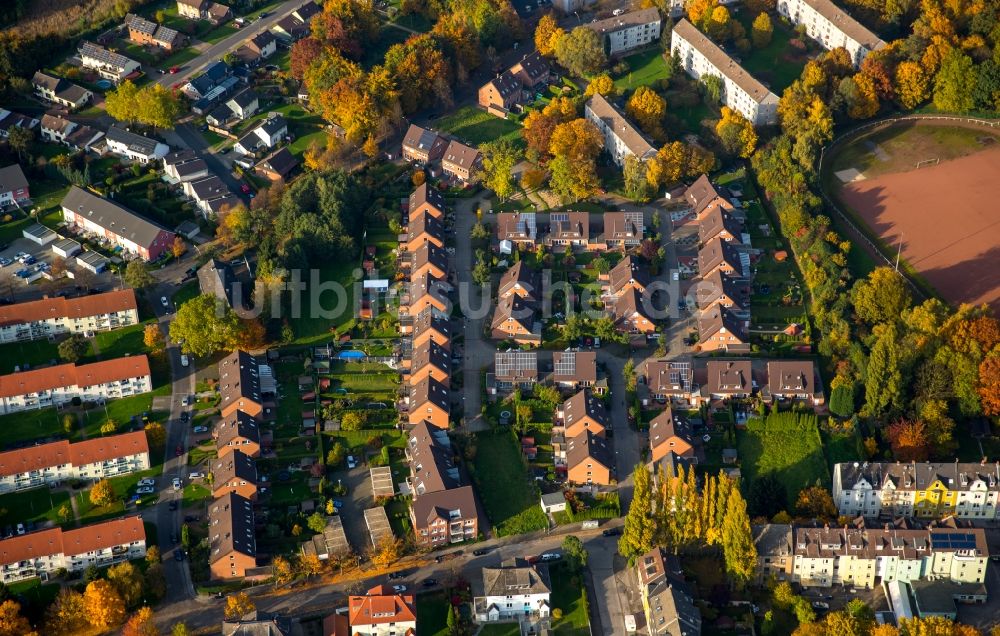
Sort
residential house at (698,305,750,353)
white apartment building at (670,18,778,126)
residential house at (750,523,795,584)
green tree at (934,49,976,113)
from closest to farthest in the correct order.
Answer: residential house at (750,523,795,584)
residential house at (698,305,750,353)
white apartment building at (670,18,778,126)
green tree at (934,49,976,113)

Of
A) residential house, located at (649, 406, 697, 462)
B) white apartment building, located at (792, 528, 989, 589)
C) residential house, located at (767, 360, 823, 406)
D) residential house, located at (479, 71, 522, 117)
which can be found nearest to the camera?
white apartment building, located at (792, 528, 989, 589)

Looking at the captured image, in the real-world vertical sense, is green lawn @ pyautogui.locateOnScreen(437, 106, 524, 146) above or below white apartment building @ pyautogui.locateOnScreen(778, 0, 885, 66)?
below

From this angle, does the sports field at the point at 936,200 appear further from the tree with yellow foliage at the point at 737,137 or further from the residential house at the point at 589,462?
the residential house at the point at 589,462

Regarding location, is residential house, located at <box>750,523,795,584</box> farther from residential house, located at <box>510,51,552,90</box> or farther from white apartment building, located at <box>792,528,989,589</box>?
residential house, located at <box>510,51,552,90</box>

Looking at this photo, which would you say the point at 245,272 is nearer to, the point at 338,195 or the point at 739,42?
the point at 338,195

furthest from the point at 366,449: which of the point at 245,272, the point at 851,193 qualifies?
the point at 851,193

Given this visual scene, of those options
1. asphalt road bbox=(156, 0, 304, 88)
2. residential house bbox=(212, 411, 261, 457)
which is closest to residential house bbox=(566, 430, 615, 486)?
residential house bbox=(212, 411, 261, 457)

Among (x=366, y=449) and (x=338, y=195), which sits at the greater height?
(x=338, y=195)
